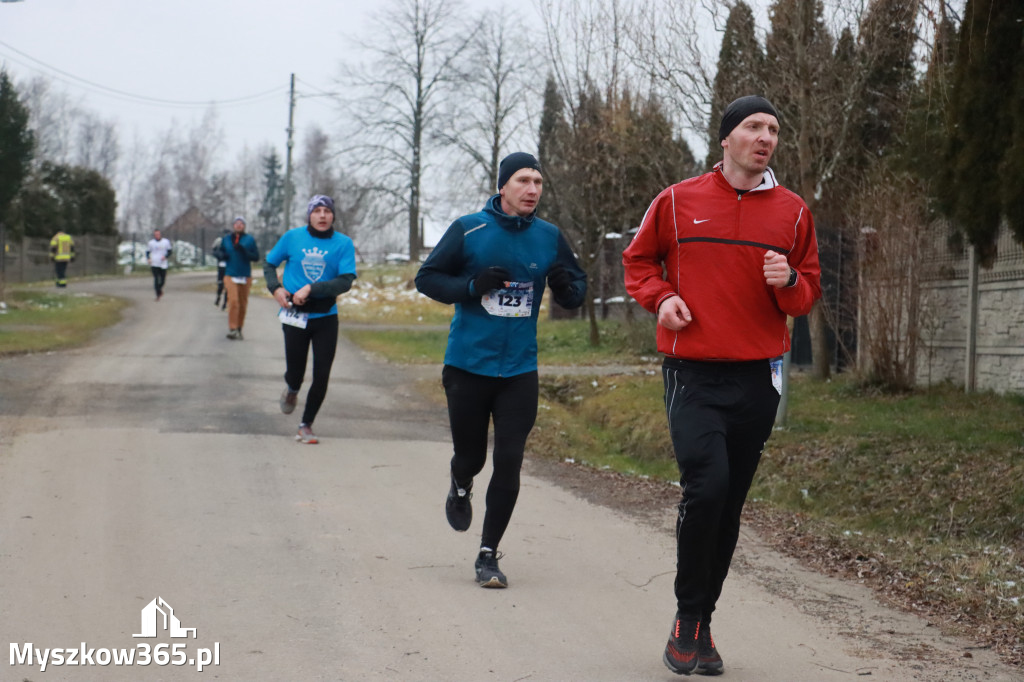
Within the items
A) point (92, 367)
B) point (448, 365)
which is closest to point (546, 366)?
point (92, 367)

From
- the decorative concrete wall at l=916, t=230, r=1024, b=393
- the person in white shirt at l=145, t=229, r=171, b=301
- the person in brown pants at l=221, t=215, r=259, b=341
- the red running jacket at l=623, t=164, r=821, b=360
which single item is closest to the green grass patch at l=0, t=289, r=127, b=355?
the person in white shirt at l=145, t=229, r=171, b=301

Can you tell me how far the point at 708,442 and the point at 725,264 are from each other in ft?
2.25

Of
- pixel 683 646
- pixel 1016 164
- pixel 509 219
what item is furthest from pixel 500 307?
pixel 1016 164

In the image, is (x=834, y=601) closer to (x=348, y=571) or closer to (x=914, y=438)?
(x=348, y=571)

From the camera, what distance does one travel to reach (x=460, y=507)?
6.29 meters

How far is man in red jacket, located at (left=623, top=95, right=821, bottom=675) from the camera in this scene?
4.50 meters

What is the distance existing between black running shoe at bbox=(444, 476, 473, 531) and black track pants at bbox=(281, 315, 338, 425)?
150 inches

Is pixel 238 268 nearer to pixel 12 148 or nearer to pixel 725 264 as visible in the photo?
pixel 12 148

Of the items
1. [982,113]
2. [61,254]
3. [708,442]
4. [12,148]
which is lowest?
[708,442]

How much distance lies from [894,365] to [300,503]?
729cm

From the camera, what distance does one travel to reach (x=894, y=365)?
1246 centimetres

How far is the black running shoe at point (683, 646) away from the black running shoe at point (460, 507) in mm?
1941

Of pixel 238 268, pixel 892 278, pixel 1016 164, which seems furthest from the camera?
pixel 238 268

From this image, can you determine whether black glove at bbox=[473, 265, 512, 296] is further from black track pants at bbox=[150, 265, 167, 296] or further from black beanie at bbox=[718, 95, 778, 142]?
black track pants at bbox=[150, 265, 167, 296]
